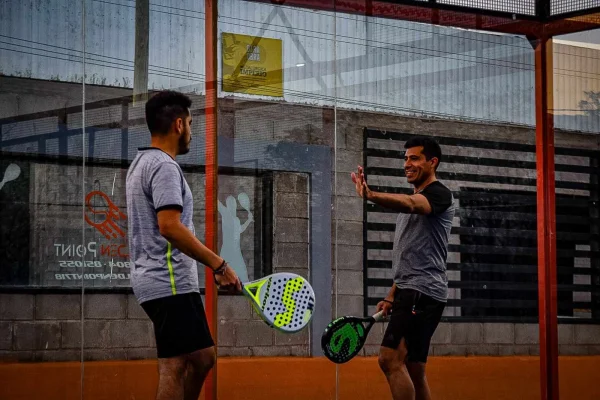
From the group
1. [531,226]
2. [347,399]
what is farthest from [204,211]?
[531,226]

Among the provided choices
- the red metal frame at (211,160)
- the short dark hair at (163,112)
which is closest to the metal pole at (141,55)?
the red metal frame at (211,160)

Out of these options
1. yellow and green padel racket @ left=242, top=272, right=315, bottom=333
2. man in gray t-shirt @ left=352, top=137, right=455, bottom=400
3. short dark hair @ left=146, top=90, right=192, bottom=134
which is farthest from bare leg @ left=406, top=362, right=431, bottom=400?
short dark hair @ left=146, top=90, right=192, bottom=134

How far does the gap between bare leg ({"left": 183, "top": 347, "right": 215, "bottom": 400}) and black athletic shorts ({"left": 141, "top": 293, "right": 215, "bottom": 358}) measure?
33mm

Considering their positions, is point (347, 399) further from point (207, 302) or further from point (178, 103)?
point (178, 103)

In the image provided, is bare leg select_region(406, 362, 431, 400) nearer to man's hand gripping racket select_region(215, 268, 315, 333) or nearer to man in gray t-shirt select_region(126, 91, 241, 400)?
man's hand gripping racket select_region(215, 268, 315, 333)

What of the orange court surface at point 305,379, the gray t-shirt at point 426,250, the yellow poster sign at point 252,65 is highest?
the yellow poster sign at point 252,65

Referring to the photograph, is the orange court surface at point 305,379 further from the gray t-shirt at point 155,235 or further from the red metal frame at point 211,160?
the gray t-shirt at point 155,235

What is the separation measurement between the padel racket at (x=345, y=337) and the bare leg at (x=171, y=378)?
5.24ft

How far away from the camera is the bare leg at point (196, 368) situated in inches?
195

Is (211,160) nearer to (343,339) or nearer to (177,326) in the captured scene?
(343,339)

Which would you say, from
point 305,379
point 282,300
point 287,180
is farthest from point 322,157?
point 282,300

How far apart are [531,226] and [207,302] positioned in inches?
97.4

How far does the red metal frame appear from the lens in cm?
687

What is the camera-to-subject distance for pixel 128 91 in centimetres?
680
